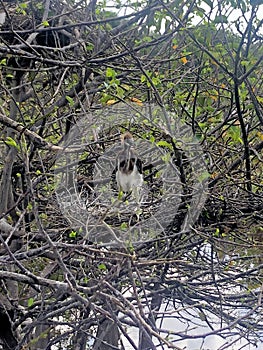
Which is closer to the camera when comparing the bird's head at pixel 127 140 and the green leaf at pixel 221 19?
the green leaf at pixel 221 19

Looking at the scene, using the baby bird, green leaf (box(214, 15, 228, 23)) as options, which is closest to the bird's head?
the baby bird

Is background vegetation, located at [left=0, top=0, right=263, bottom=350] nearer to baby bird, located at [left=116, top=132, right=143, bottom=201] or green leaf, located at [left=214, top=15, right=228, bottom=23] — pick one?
green leaf, located at [left=214, top=15, right=228, bottom=23]

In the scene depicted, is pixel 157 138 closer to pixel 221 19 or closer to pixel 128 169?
pixel 128 169

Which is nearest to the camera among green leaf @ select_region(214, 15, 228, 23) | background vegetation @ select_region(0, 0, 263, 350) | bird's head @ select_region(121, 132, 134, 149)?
green leaf @ select_region(214, 15, 228, 23)

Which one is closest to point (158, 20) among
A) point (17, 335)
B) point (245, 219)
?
point (245, 219)

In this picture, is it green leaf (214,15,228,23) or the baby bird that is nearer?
green leaf (214,15,228,23)

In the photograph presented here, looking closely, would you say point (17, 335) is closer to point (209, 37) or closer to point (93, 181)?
point (93, 181)

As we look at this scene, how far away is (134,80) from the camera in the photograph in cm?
300

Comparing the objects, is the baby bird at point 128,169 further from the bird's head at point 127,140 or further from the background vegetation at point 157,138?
the background vegetation at point 157,138

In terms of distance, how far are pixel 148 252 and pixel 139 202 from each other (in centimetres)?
39

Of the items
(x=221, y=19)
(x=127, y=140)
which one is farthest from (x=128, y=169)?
(x=221, y=19)

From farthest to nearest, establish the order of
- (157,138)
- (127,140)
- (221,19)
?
(157,138) < (127,140) < (221,19)

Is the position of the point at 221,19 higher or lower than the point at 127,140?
higher

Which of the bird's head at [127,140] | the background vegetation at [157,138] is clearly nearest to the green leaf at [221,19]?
the background vegetation at [157,138]
